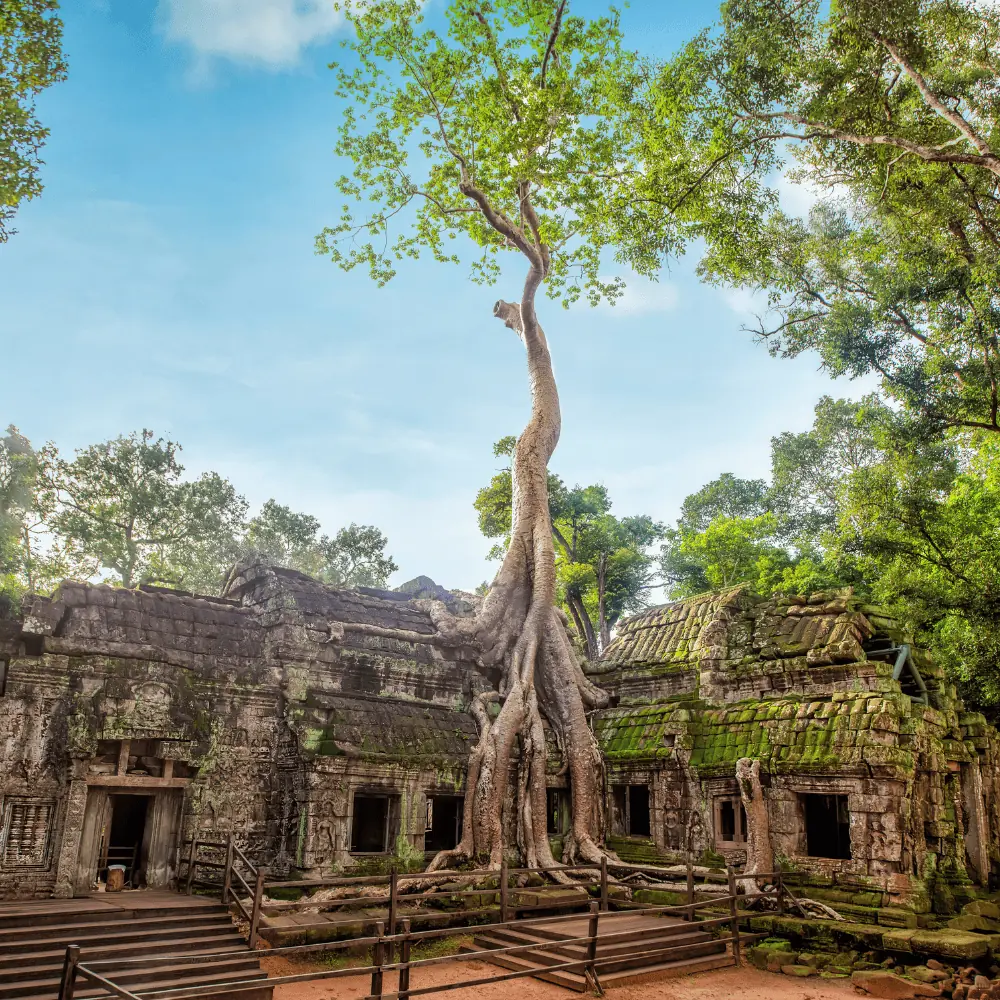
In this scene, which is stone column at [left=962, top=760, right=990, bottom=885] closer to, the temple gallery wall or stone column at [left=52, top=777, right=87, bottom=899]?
the temple gallery wall

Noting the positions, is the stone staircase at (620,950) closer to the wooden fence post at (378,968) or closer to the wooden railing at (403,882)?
the wooden railing at (403,882)

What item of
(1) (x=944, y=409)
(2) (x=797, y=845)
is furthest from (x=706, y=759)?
(1) (x=944, y=409)

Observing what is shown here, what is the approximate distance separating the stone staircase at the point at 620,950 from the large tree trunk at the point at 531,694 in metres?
1.83

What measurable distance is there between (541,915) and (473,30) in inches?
633

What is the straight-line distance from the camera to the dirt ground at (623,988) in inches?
333

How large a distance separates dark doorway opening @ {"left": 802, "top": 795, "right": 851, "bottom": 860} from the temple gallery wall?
0.06 metres

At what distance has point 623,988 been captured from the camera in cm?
880

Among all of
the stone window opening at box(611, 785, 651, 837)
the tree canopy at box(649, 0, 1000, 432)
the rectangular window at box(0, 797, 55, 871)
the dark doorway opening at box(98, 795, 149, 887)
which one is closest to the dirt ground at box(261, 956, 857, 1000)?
the dark doorway opening at box(98, 795, 149, 887)

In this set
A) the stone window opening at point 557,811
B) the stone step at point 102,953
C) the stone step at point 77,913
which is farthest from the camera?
the stone window opening at point 557,811

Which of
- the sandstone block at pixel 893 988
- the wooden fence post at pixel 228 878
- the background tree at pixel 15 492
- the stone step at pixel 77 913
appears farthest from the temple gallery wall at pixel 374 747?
the background tree at pixel 15 492

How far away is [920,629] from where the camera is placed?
14938 millimetres

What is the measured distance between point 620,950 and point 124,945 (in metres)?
5.63

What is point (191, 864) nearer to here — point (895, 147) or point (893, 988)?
point (893, 988)

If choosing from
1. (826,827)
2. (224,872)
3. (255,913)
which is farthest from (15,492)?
(826,827)
